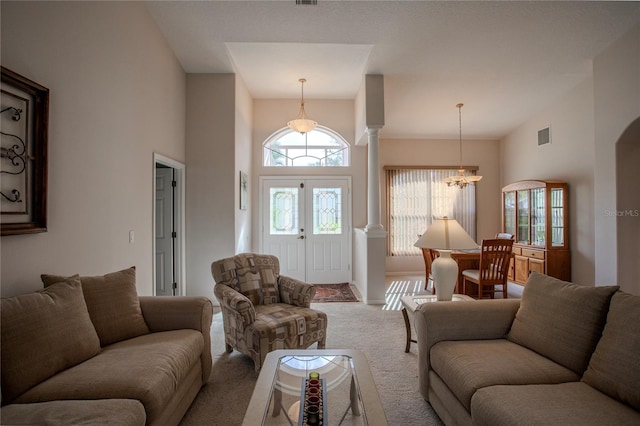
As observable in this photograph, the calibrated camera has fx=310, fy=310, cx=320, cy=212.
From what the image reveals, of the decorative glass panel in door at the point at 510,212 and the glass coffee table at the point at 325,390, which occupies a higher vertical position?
the decorative glass panel in door at the point at 510,212

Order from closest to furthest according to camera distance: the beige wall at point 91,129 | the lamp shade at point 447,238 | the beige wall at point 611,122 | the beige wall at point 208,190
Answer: the beige wall at point 91,129
the lamp shade at point 447,238
the beige wall at point 611,122
the beige wall at point 208,190

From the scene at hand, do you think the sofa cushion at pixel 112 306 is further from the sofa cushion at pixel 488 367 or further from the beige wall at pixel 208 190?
the beige wall at pixel 208 190

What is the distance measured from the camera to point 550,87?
4715 millimetres

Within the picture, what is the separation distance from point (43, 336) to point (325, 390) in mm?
1373

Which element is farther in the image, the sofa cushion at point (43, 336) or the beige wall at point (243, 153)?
the beige wall at point (243, 153)

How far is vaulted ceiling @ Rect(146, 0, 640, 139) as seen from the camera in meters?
3.04

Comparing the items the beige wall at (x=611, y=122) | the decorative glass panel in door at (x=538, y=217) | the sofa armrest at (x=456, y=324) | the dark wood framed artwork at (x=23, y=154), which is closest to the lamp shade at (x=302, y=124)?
the dark wood framed artwork at (x=23, y=154)

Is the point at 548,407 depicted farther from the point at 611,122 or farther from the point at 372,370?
the point at 611,122

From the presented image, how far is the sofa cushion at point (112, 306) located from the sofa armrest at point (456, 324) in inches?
73.1

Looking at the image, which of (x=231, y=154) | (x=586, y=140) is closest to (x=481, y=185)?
(x=586, y=140)

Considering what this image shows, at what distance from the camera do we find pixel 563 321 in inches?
66.4

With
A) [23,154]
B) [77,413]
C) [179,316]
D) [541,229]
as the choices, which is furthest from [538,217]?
[23,154]

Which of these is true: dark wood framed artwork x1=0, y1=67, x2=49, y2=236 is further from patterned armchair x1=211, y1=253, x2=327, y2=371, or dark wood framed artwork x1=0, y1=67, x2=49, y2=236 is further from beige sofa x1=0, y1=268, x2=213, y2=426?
patterned armchair x1=211, y1=253, x2=327, y2=371

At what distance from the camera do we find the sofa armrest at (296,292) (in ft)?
9.56
